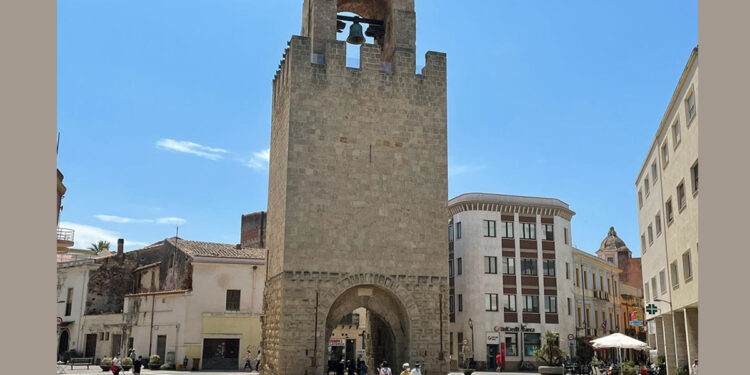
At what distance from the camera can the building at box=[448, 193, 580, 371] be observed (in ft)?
150

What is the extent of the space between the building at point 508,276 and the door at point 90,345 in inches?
962

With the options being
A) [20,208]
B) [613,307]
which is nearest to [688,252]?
[20,208]

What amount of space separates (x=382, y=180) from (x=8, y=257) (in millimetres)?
15219

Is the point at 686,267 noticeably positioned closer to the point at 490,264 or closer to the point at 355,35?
the point at 355,35

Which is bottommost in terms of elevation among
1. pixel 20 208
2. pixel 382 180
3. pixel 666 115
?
pixel 20 208

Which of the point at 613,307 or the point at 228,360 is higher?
the point at 613,307

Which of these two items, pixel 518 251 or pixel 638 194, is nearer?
pixel 638 194

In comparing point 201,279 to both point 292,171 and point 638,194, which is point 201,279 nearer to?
point 292,171

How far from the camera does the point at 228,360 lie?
38.4 metres

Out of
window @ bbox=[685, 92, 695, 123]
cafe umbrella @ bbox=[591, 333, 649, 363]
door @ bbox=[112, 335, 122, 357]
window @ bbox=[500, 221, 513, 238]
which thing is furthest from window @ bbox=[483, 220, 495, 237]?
door @ bbox=[112, 335, 122, 357]

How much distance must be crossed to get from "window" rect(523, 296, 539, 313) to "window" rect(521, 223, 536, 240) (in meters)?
4.36

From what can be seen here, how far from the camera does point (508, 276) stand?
154 feet

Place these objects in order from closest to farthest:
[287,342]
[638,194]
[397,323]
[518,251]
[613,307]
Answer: [287,342] → [397,323] → [638,194] → [518,251] → [613,307]

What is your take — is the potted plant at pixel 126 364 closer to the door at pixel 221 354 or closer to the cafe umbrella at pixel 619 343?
the door at pixel 221 354
